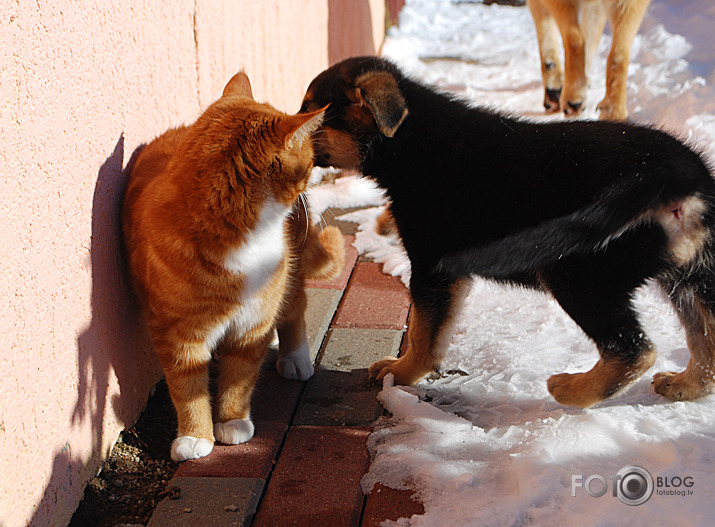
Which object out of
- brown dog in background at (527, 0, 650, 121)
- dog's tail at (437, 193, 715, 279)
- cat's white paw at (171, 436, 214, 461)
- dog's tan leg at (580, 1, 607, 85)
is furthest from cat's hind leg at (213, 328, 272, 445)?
dog's tan leg at (580, 1, 607, 85)

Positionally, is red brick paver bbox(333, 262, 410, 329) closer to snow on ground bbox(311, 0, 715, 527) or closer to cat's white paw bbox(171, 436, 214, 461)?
A: snow on ground bbox(311, 0, 715, 527)

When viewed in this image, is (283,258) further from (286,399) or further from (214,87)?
(214,87)

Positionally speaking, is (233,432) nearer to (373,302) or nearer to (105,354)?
(105,354)

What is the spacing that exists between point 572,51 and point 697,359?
3318 millimetres

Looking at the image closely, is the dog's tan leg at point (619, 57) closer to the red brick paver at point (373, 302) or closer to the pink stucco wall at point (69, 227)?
the red brick paver at point (373, 302)

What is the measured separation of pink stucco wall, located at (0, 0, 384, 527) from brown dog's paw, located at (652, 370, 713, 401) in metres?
1.81

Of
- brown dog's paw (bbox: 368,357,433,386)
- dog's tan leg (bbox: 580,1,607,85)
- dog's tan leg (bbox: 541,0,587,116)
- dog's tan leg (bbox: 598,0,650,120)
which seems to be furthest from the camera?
dog's tan leg (bbox: 580,1,607,85)

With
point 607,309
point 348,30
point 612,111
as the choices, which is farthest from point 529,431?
point 348,30

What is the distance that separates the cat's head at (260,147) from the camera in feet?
6.43

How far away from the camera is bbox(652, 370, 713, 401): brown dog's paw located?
7.45ft

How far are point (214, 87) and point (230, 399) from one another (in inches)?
63.9

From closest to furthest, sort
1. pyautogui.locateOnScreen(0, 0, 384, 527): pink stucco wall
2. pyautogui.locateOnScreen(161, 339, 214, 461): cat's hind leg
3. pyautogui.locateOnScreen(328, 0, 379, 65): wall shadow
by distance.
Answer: pyautogui.locateOnScreen(0, 0, 384, 527): pink stucco wall → pyautogui.locateOnScreen(161, 339, 214, 461): cat's hind leg → pyautogui.locateOnScreen(328, 0, 379, 65): wall shadow

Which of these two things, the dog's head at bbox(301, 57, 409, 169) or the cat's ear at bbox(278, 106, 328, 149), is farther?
the dog's head at bbox(301, 57, 409, 169)

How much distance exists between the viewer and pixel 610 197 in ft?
6.70
